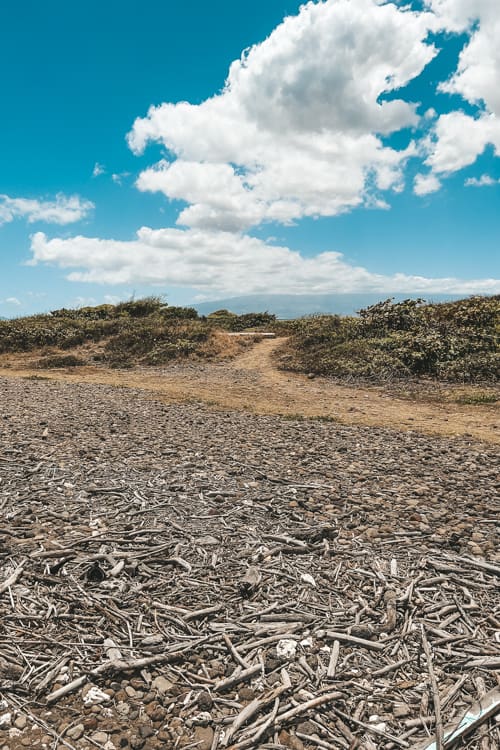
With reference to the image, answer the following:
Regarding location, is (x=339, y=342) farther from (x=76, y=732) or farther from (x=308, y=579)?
(x=76, y=732)

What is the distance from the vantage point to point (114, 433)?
36.8ft

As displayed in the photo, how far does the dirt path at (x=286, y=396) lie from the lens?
47.0ft

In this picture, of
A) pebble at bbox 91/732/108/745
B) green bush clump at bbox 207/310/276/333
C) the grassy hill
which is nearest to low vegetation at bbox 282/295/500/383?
the grassy hill

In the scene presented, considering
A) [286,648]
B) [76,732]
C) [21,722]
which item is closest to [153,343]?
[286,648]

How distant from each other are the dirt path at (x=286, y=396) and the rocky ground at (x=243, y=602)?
17.6ft

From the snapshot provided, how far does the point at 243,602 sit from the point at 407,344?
21572 millimetres

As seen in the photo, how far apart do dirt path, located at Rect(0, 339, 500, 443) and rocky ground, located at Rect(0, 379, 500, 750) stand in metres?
5.35

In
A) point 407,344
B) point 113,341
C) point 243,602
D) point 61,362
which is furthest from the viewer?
point 113,341

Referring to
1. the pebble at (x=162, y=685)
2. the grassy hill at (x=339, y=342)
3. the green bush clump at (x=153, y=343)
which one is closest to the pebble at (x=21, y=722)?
the pebble at (x=162, y=685)

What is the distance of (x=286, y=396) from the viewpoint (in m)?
19.0

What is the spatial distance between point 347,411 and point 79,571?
477 inches

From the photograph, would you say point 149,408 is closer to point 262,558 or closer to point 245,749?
point 262,558

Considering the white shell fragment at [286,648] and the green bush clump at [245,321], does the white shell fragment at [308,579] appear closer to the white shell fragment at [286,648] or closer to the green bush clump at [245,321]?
the white shell fragment at [286,648]

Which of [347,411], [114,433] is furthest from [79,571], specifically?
[347,411]
